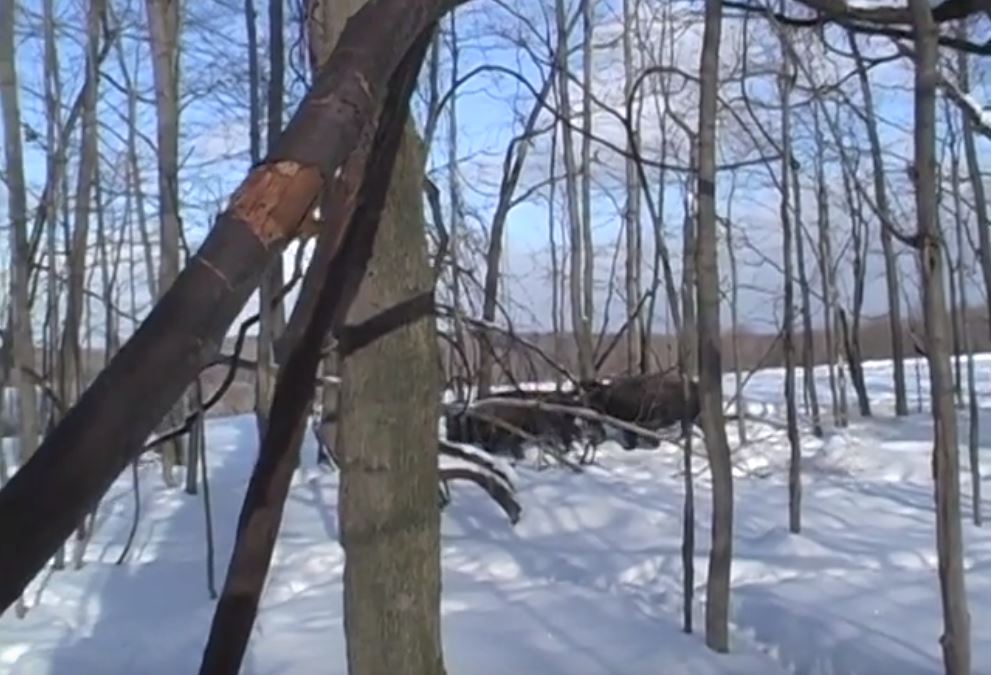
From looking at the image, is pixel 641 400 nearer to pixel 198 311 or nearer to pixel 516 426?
pixel 516 426

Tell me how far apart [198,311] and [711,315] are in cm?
242

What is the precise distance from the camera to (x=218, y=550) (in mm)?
4141

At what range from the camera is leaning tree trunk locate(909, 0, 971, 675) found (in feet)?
5.94

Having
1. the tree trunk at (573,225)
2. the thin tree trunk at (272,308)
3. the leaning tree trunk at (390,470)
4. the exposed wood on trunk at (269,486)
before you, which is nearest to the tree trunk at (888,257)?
the tree trunk at (573,225)

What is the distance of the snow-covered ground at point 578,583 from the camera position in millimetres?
2559

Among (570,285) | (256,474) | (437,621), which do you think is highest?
(570,285)

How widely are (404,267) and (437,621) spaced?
10.9 inches

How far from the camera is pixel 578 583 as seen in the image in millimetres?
3449

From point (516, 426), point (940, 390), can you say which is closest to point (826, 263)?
point (516, 426)

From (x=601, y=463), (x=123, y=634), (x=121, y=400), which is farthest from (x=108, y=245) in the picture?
(x=121, y=400)

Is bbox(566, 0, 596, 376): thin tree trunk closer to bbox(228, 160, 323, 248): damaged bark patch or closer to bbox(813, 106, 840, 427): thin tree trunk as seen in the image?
bbox(813, 106, 840, 427): thin tree trunk

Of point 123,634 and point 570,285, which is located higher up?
point 570,285

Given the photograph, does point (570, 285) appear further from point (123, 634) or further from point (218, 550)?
point (123, 634)

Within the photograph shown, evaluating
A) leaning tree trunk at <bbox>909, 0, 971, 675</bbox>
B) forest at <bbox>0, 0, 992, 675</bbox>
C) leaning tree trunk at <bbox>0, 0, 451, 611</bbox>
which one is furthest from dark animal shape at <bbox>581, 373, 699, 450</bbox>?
leaning tree trunk at <bbox>0, 0, 451, 611</bbox>
